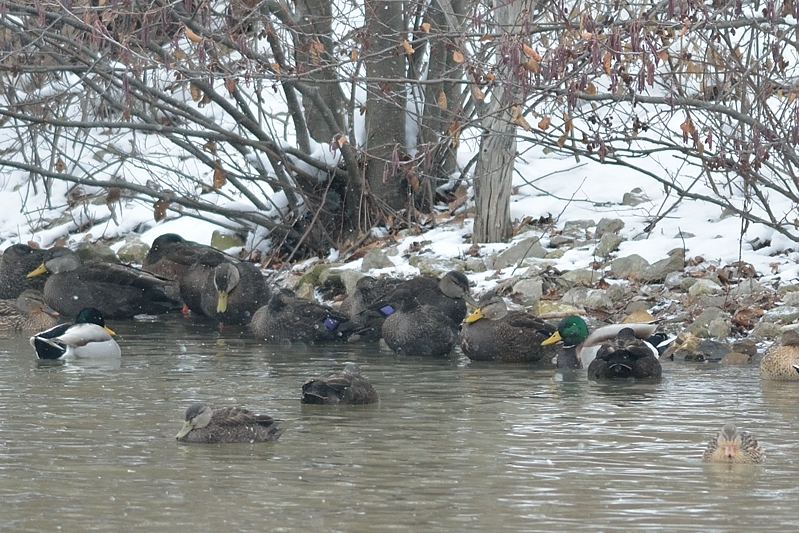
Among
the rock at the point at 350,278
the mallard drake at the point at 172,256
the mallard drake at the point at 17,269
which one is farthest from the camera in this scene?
the mallard drake at the point at 17,269

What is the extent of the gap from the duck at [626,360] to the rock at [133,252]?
28.7 ft

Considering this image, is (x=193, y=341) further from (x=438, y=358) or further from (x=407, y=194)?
(x=407, y=194)

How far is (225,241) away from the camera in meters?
17.3

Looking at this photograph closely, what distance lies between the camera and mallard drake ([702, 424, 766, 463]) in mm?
6512

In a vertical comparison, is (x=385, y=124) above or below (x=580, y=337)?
above

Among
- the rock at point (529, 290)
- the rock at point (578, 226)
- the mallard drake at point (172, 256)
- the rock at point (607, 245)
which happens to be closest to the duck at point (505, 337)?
the rock at point (529, 290)

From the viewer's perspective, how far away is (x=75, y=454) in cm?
678

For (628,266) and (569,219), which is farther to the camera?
(569,219)

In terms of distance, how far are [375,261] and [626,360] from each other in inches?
210

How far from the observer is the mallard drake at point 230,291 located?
555 inches

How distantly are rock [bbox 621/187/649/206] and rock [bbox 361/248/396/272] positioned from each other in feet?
9.71

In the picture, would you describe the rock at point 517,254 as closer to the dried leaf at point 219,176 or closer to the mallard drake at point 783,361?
the dried leaf at point 219,176

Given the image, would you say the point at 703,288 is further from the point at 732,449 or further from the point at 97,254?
the point at 97,254

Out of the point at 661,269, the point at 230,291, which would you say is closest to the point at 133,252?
the point at 230,291
